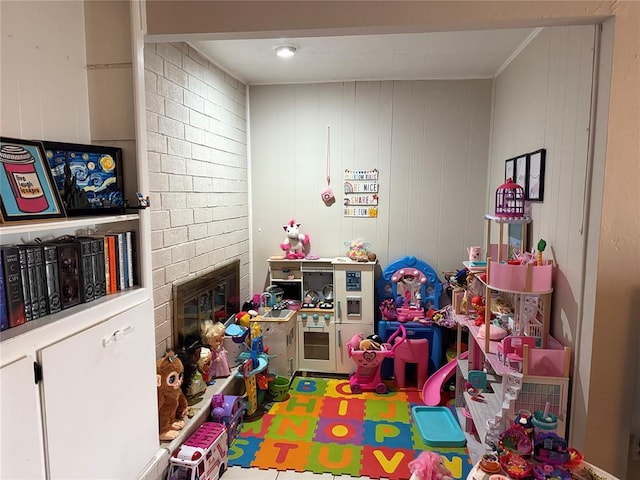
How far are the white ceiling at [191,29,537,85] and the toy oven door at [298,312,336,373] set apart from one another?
1.91m

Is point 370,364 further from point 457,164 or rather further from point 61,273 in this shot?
point 61,273

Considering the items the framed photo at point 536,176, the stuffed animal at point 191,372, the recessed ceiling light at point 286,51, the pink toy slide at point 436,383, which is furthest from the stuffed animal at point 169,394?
the framed photo at point 536,176

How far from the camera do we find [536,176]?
7.39ft

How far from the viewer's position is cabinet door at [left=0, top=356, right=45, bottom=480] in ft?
3.66

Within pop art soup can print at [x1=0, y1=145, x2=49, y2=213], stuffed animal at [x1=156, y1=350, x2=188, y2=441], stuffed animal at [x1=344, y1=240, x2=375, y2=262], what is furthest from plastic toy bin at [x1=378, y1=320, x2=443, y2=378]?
pop art soup can print at [x1=0, y1=145, x2=49, y2=213]

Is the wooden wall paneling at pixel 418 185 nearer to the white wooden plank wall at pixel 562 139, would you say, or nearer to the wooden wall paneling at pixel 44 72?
the white wooden plank wall at pixel 562 139

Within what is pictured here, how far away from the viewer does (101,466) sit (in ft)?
4.93

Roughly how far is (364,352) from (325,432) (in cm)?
69

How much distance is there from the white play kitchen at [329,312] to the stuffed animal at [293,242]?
0.10 metres

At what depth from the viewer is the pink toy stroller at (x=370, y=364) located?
3162mm

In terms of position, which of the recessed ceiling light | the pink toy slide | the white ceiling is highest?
the white ceiling

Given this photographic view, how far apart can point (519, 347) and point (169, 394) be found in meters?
1.69

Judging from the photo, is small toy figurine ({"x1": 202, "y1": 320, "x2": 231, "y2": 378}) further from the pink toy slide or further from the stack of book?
the pink toy slide

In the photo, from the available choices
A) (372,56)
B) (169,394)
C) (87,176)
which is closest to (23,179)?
(87,176)
